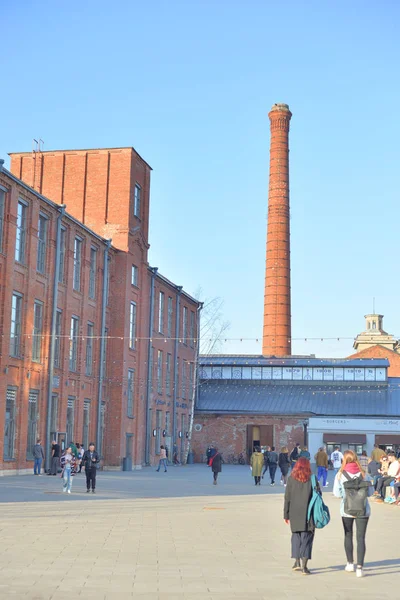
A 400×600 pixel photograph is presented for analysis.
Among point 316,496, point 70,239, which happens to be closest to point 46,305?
point 70,239

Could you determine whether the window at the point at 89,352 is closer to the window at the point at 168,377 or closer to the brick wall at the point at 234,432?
the window at the point at 168,377

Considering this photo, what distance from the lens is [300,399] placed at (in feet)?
206

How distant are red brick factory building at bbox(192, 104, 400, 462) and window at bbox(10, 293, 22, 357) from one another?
28577mm

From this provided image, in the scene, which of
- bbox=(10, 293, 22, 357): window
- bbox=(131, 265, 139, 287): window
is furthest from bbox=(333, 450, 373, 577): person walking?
bbox=(131, 265, 139, 287): window

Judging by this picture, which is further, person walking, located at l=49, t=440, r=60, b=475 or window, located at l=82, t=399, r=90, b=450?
window, located at l=82, t=399, r=90, b=450

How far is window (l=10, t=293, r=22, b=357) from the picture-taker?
112 feet

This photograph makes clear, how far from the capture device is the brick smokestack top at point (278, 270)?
69375mm

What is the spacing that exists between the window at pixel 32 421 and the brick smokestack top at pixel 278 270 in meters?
35.8

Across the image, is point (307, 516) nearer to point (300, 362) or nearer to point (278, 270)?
point (300, 362)

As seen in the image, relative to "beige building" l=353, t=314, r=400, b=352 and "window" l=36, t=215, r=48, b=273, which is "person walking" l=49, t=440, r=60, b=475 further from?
"beige building" l=353, t=314, r=400, b=352

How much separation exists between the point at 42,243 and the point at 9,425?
826 centimetres

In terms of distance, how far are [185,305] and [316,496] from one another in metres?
47.8

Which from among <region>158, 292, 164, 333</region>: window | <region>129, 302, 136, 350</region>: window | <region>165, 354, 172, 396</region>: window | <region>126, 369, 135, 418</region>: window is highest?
<region>158, 292, 164, 333</region>: window

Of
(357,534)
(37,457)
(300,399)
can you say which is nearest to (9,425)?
(37,457)
